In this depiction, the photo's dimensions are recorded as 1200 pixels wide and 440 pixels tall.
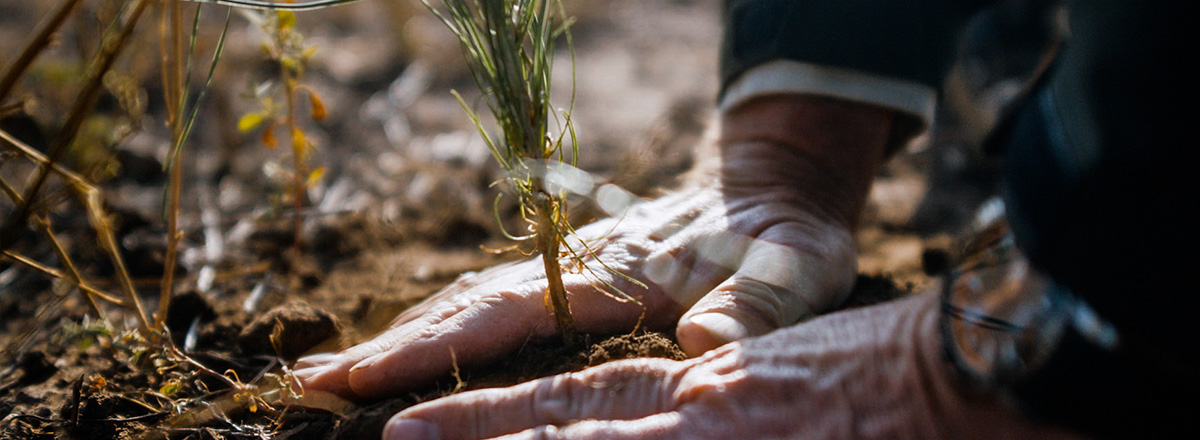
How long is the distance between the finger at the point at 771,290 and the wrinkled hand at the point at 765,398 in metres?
0.05

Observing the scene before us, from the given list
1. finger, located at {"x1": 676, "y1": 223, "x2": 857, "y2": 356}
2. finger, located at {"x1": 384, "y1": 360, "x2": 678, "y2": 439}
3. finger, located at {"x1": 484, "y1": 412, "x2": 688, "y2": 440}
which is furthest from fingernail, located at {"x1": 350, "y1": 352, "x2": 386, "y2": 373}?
finger, located at {"x1": 676, "y1": 223, "x2": 857, "y2": 356}

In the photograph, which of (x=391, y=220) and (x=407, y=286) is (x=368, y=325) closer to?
(x=407, y=286)

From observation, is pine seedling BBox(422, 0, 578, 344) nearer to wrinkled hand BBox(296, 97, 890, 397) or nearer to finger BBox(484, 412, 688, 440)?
wrinkled hand BBox(296, 97, 890, 397)

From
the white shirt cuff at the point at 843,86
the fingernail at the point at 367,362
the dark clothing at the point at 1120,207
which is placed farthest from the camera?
the white shirt cuff at the point at 843,86

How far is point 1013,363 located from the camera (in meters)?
0.97

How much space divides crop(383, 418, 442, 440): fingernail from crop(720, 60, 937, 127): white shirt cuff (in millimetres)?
1154

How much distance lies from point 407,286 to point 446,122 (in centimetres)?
148

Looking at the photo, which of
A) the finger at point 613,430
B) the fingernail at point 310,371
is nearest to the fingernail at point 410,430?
the finger at point 613,430

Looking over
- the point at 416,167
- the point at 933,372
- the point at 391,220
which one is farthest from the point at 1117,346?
the point at 416,167

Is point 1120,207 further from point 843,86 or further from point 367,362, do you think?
point 367,362

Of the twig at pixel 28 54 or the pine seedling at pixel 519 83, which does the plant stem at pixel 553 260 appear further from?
the twig at pixel 28 54

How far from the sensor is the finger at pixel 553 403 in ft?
3.64

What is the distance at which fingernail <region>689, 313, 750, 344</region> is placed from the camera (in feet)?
4.04

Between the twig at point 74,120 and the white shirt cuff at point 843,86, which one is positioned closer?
the twig at point 74,120
